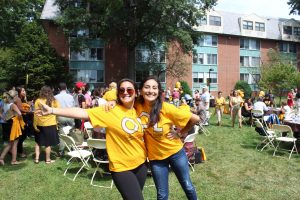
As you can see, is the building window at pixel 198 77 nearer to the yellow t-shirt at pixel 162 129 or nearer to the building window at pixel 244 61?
the building window at pixel 244 61

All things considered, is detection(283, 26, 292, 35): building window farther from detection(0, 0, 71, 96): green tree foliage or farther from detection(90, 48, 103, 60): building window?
detection(0, 0, 71, 96): green tree foliage

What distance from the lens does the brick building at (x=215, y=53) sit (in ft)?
116

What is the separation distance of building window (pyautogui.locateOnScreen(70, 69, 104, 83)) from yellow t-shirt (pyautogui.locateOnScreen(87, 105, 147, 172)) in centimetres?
3232

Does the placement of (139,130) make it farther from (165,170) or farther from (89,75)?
(89,75)

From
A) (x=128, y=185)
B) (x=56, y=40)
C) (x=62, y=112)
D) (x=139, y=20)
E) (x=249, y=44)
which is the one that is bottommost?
(x=128, y=185)

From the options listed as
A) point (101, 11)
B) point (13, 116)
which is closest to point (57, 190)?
point (13, 116)

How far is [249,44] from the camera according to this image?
4469 cm

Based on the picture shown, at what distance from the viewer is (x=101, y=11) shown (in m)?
26.5

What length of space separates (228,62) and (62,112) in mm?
41483

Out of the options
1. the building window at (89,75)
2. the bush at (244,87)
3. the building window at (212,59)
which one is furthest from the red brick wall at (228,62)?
the building window at (89,75)

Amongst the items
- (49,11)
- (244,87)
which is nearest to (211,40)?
(244,87)

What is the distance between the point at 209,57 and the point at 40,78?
2145cm

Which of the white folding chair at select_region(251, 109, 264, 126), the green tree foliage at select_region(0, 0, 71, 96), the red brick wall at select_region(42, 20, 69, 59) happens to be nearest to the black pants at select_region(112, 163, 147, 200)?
the white folding chair at select_region(251, 109, 264, 126)

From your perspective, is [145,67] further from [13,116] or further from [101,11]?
[13,116]
